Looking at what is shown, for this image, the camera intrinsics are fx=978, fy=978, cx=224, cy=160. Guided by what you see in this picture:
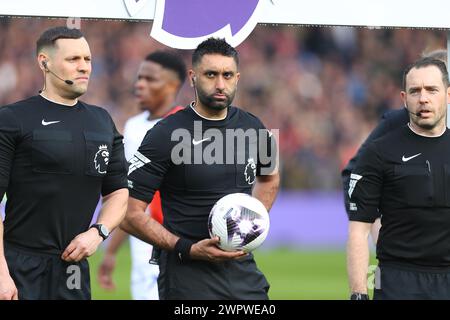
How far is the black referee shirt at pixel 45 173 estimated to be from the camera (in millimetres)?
5426

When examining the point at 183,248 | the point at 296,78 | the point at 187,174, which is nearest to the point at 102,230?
the point at 183,248

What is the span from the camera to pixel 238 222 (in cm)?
565

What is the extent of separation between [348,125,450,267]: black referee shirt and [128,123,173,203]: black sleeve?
3.77 feet

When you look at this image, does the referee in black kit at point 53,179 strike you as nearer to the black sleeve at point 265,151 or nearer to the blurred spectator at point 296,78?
the black sleeve at point 265,151

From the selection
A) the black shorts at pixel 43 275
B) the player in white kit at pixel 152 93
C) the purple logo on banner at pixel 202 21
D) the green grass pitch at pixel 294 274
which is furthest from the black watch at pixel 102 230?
the green grass pitch at pixel 294 274

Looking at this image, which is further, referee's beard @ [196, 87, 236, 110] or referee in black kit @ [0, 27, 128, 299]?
referee's beard @ [196, 87, 236, 110]

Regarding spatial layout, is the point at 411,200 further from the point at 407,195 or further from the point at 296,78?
the point at 296,78

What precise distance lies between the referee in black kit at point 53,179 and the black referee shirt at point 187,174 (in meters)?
0.37

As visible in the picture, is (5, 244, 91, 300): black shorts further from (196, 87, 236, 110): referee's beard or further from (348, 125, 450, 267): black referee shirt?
(348, 125, 450, 267): black referee shirt

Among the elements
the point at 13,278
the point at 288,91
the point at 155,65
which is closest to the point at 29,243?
the point at 13,278

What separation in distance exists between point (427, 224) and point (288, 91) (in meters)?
16.1

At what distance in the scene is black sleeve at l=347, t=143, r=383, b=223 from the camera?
19.0 ft

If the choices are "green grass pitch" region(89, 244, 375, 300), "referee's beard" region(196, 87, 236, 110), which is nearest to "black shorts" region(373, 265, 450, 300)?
"referee's beard" region(196, 87, 236, 110)

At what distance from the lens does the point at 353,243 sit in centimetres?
575
